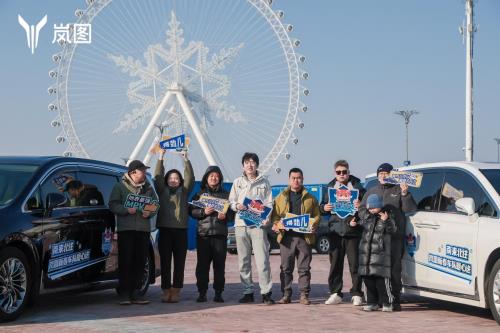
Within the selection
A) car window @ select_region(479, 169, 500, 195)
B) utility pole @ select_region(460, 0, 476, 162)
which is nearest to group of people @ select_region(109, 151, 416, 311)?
car window @ select_region(479, 169, 500, 195)

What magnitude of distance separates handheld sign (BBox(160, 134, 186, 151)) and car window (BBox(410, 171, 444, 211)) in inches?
121

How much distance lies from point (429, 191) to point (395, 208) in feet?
1.44

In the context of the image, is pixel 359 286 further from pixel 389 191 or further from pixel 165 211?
pixel 165 211

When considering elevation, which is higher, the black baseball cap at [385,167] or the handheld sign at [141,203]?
the black baseball cap at [385,167]

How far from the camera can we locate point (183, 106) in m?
39.4

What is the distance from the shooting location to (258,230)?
1073 cm

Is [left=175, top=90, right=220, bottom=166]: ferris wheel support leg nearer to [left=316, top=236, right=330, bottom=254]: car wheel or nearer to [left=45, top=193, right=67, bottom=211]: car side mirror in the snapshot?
[left=316, top=236, right=330, bottom=254]: car wheel

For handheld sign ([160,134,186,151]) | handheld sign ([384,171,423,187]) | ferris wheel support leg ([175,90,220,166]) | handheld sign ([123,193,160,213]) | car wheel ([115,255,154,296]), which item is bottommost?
car wheel ([115,255,154,296])

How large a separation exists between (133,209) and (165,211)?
0.63 metres

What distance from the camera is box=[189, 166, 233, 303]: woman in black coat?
1081 cm

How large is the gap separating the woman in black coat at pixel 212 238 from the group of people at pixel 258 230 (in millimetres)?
12

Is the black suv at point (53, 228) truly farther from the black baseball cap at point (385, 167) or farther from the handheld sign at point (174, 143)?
the black baseball cap at point (385, 167)

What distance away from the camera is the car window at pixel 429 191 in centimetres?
977

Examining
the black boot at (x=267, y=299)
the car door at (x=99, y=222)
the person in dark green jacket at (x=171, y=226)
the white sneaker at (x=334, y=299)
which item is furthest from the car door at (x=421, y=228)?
the car door at (x=99, y=222)
